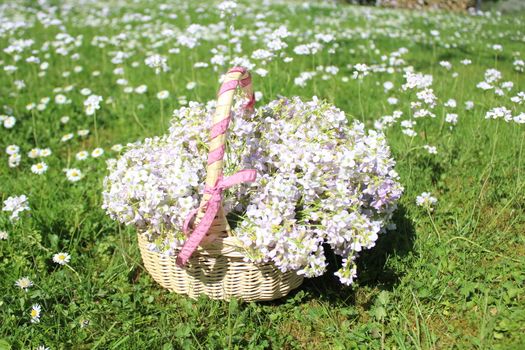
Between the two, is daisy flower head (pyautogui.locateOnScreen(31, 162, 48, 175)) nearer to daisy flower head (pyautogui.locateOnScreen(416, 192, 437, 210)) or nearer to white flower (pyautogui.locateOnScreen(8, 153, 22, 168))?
white flower (pyautogui.locateOnScreen(8, 153, 22, 168))

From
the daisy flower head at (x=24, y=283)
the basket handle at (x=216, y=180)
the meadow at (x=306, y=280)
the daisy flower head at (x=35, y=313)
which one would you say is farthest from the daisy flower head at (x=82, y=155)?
the basket handle at (x=216, y=180)

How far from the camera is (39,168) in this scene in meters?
3.28

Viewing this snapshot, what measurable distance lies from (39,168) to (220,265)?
5.82 ft

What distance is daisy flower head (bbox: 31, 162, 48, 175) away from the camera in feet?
10.6

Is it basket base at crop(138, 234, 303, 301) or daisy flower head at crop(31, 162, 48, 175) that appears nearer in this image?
basket base at crop(138, 234, 303, 301)

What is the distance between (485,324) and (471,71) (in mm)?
3649

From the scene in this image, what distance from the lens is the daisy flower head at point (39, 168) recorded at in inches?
127

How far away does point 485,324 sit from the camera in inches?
82.7

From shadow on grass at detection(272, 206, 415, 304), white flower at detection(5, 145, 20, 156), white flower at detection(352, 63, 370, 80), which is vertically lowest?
white flower at detection(5, 145, 20, 156)

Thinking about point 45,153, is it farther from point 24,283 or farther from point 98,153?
point 24,283

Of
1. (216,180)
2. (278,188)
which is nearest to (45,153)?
(216,180)

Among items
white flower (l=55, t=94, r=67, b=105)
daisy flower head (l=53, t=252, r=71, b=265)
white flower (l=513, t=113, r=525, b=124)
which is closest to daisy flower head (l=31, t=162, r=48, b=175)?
daisy flower head (l=53, t=252, r=71, b=265)

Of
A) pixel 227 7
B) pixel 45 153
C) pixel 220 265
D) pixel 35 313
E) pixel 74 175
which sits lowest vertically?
pixel 45 153

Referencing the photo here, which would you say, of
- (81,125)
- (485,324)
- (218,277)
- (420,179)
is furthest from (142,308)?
(81,125)
